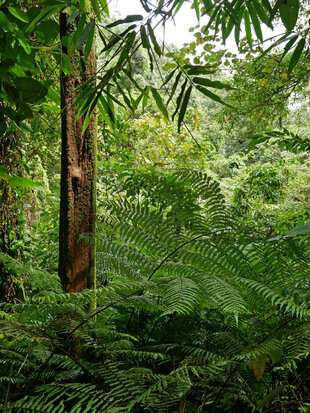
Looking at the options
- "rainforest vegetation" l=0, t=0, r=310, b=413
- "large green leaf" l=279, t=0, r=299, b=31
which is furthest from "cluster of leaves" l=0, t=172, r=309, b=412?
"large green leaf" l=279, t=0, r=299, b=31

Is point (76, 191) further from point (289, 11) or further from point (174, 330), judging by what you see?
point (289, 11)

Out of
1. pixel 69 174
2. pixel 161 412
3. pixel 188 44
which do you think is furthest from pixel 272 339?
pixel 188 44

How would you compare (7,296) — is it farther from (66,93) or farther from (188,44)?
(188,44)

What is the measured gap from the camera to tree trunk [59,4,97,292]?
110 cm

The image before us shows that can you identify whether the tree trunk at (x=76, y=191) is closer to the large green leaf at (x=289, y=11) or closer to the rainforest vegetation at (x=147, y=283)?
the rainforest vegetation at (x=147, y=283)

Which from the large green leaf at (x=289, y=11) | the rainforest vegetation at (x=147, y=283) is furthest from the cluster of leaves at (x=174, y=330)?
the large green leaf at (x=289, y=11)

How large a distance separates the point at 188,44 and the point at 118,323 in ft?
11.3

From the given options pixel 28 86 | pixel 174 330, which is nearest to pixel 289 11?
pixel 28 86

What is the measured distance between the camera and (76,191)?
1170 millimetres

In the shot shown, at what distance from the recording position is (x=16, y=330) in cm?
62

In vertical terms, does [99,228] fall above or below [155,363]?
above

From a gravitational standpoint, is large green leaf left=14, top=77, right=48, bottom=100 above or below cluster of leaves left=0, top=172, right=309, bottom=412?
above

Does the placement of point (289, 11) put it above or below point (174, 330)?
above

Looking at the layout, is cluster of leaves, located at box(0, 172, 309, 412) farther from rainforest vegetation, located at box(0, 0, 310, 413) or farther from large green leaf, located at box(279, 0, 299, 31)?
large green leaf, located at box(279, 0, 299, 31)
